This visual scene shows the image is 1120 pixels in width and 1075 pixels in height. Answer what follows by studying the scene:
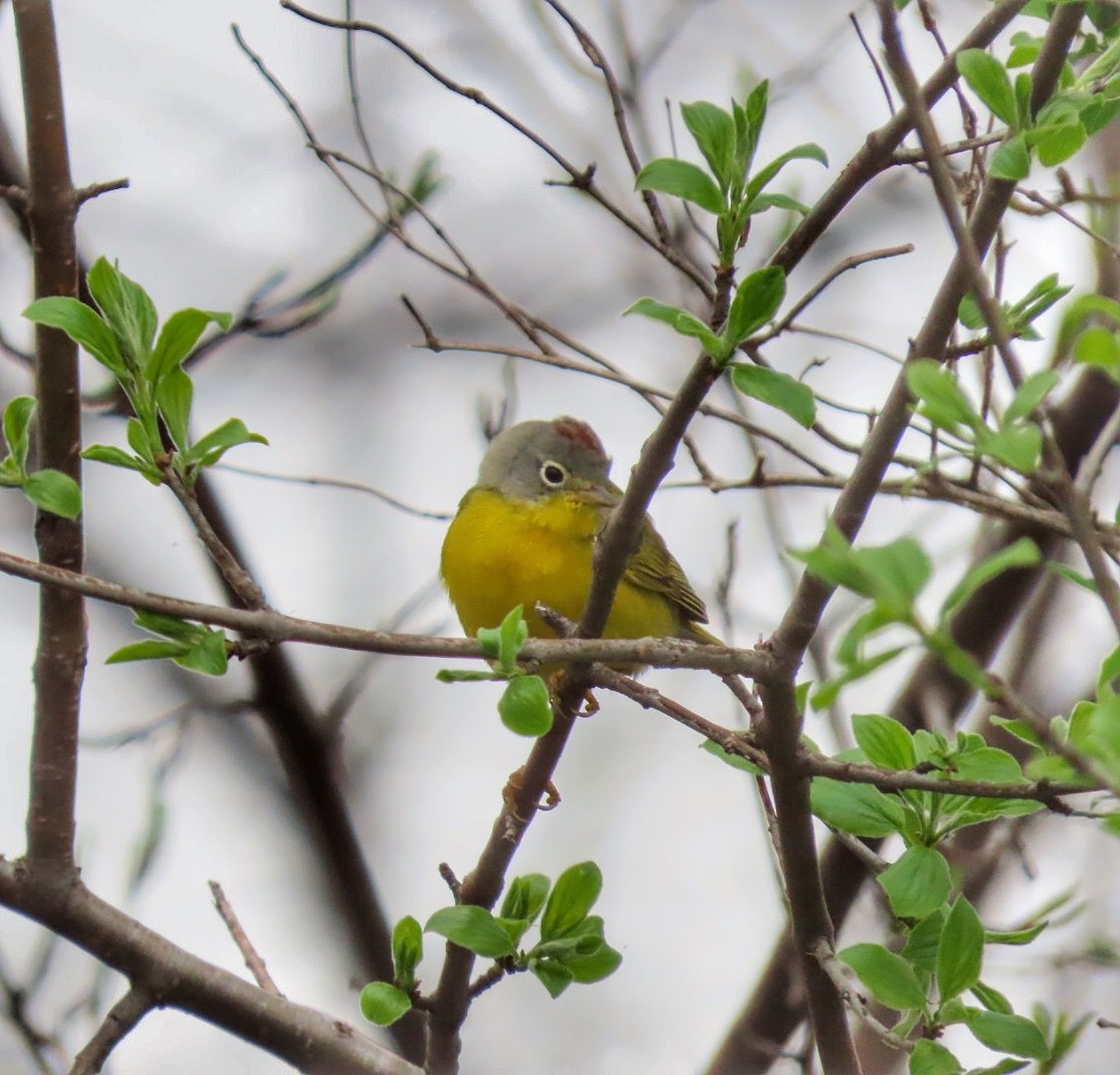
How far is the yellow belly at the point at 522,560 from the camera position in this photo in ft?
15.2

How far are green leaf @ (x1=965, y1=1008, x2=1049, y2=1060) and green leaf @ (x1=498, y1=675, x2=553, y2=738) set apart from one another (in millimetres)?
694

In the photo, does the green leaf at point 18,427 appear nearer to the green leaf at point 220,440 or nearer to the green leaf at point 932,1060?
the green leaf at point 220,440

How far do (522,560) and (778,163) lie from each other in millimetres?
2904

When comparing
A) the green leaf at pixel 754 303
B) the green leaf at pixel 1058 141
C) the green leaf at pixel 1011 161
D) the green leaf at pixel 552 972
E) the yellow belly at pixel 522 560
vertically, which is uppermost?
the green leaf at pixel 1058 141

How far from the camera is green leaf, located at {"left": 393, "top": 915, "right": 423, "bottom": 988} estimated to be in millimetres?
2408

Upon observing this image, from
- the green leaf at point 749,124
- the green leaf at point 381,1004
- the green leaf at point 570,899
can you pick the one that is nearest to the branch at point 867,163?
the green leaf at point 749,124

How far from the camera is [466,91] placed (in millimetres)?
2703

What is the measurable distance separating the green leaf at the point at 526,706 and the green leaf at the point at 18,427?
768 millimetres

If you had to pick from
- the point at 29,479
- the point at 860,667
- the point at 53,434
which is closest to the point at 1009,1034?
the point at 860,667

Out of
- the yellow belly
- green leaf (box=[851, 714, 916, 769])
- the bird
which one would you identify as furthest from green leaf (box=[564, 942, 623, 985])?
the yellow belly

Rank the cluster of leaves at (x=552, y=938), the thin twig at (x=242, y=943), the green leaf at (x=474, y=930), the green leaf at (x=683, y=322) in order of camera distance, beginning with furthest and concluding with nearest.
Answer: the thin twig at (x=242, y=943), the cluster of leaves at (x=552, y=938), the green leaf at (x=474, y=930), the green leaf at (x=683, y=322)

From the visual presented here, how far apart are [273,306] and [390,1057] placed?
6.58ft

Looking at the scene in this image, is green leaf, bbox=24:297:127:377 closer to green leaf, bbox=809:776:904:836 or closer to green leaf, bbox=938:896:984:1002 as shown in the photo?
green leaf, bbox=809:776:904:836

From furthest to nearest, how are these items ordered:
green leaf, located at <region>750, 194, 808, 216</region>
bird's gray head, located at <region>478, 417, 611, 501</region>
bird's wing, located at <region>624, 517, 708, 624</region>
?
1. bird's wing, located at <region>624, 517, 708, 624</region>
2. bird's gray head, located at <region>478, 417, 611, 501</region>
3. green leaf, located at <region>750, 194, 808, 216</region>
